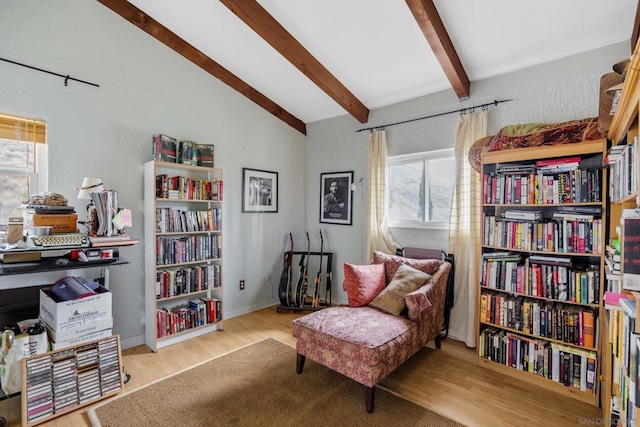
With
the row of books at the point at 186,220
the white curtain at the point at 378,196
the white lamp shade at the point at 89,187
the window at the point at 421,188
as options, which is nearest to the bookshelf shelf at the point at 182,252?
the row of books at the point at 186,220

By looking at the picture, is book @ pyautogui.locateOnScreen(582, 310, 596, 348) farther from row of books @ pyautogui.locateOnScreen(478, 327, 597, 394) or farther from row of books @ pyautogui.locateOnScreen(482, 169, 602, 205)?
row of books @ pyautogui.locateOnScreen(482, 169, 602, 205)

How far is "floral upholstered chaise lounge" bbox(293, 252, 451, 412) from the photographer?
6.51 ft

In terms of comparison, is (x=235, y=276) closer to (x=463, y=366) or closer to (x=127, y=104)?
(x=127, y=104)

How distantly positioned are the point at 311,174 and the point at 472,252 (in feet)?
7.91

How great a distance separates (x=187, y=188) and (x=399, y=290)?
2.25 meters

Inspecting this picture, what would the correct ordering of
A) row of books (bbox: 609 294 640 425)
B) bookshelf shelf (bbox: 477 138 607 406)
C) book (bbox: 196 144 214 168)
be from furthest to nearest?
1. book (bbox: 196 144 214 168)
2. bookshelf shelf (bbox: 477 138 607 406)
3. row of books (bbox: 609 294 640 425)

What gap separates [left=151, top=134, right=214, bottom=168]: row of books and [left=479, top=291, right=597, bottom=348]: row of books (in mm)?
2910

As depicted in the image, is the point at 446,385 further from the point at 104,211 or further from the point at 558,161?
the point at 104,211

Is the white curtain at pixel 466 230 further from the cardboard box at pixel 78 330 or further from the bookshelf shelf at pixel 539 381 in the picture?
the cardboard box at pixel 78 330

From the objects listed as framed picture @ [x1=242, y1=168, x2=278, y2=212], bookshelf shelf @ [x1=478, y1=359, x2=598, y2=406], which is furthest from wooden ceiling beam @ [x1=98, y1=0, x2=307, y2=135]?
bookshelf shelf @ [x1=478, y1=359, x2=598, y2=406]

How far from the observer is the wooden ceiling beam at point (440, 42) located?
213 centimetres

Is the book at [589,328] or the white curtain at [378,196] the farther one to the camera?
the white curtain at [378,196]

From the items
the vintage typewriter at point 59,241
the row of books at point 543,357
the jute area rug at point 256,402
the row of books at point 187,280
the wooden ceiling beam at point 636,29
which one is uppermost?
the wooden ceiling beam at point 636,29

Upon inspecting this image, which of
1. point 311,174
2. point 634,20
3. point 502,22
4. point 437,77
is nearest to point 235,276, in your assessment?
point 311,174
